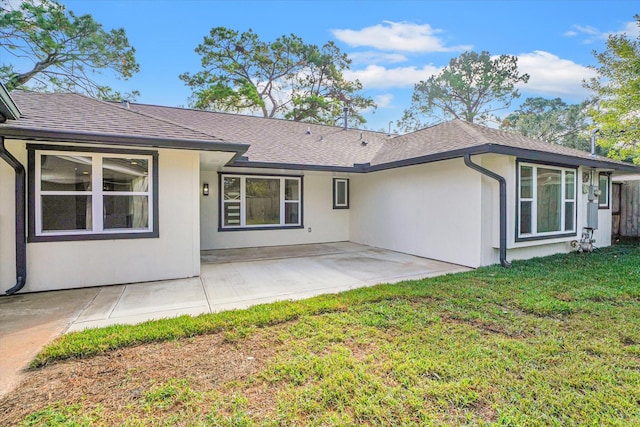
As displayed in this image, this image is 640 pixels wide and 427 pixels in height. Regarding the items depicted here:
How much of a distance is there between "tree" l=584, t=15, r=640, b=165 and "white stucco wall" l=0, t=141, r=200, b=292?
1208cm

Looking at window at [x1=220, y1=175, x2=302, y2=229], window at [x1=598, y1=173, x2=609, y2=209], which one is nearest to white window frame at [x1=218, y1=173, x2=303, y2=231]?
window at [x1=220, y1=175, x2=302, y2=229]

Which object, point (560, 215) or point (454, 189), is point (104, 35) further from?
point (560, 215)

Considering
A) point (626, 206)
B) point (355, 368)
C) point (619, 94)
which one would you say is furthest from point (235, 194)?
point (626, 206)

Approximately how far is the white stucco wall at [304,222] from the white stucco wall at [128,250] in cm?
338

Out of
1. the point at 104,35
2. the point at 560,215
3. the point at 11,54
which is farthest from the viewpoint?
the point at 104,35

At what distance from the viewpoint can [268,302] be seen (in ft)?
15.4

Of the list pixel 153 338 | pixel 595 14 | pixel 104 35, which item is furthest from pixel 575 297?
pixel 104 35

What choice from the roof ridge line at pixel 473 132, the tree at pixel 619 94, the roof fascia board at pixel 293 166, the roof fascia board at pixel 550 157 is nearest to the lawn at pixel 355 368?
the roof fascia board at pixel 550 157

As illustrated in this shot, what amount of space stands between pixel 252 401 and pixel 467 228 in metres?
6.09

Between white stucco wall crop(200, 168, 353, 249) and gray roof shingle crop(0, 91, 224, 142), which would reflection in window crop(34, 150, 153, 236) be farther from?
white stucco wall crop(200, 168, 353, 249)

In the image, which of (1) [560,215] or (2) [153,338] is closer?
(2) [153,338]

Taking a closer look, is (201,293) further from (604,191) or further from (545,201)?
(604,191)

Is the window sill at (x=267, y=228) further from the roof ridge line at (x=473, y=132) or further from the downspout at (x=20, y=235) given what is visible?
the roof ridge line at (x=473, y=132)

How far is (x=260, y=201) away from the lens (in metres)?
10.1
